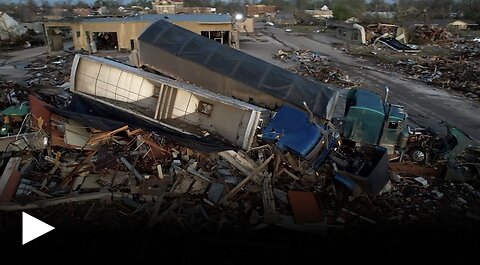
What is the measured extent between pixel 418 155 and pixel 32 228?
366 inches

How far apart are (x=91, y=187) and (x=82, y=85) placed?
4.51m

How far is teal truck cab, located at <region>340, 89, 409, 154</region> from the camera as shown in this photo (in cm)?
912

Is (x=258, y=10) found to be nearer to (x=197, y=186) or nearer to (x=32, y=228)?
(x=197, y=186)

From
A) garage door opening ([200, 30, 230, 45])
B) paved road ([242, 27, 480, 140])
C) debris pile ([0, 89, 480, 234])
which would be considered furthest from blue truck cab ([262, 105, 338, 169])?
garage door opening ([200, 30, 230, 45])

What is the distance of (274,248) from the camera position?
586 cm

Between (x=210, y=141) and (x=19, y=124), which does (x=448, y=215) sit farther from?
(x=19, y=124)

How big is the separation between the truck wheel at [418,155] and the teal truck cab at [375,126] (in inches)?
14.9

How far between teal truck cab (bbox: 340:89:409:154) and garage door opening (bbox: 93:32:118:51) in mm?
27239

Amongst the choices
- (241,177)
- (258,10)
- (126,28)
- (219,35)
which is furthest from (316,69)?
(258,10)

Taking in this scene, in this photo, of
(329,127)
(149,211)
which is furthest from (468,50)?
(149,211)

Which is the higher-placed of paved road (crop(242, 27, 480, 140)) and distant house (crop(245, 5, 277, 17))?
distant house (crop(245, 5, 277, 17))

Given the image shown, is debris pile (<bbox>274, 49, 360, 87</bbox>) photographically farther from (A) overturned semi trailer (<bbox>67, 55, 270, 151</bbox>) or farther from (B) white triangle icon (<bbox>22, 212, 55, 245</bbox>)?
(B) white triangle icon (<bbox>22, 212, 55, 245</bbox>)

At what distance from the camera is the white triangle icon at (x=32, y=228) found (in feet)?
20.1

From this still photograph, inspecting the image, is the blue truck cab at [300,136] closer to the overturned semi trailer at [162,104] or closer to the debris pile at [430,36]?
the overturned semi trailer at [162,104]
